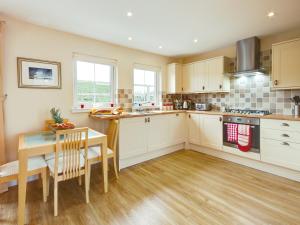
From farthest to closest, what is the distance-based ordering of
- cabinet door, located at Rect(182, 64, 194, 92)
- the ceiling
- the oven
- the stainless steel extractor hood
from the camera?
cabinet door, located at Rect(182, 64, 194, 92) < the stainless steel extractor hood < the oven < the ceiling

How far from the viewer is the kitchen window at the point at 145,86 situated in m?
3.71

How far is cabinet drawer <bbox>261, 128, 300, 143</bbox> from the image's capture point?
7.64 ft

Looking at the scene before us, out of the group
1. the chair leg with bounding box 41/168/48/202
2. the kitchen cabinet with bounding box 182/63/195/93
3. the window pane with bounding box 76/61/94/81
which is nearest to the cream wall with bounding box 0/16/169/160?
the window pane with bounding box 76/61/94/81

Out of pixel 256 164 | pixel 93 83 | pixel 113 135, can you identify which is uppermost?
pixel 93 83

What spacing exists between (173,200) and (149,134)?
1.40m

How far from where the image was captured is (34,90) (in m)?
2.42

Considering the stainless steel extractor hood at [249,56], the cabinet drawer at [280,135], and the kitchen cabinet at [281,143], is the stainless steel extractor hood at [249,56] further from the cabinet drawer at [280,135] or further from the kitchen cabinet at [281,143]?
the cabinet drawer at [280,135]

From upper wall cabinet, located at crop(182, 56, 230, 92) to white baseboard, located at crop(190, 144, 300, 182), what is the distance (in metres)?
1.33

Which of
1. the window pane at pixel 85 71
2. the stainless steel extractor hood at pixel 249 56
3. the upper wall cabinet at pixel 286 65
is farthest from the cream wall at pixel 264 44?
the window pane at pixel 85 71

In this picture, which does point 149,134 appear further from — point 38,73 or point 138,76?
point 38,73

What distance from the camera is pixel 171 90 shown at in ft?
13.6

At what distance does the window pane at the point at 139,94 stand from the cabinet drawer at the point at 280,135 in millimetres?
2414

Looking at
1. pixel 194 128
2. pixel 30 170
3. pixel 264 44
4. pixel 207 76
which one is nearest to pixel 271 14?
pixel 264 44

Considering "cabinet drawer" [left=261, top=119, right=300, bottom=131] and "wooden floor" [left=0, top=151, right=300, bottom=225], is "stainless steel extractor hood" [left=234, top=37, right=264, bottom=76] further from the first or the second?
"wooden floor" [left=0, top=151, right=300, bottom=225]
